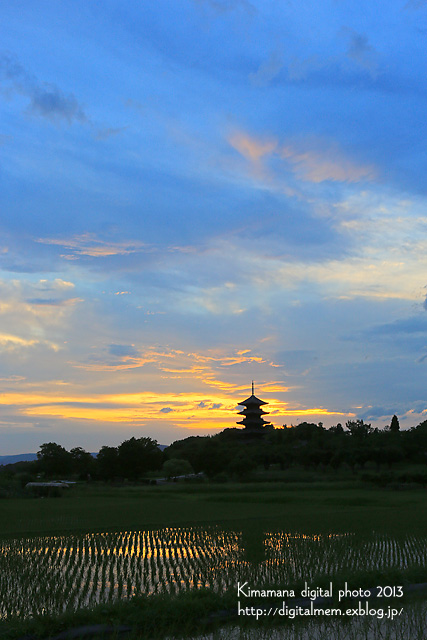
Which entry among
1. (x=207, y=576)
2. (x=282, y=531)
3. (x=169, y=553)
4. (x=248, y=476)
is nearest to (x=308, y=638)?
(x=207, y=576)

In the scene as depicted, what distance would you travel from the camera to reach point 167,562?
532 inches

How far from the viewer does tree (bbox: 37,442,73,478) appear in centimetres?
7156

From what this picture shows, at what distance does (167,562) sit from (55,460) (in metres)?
62.3

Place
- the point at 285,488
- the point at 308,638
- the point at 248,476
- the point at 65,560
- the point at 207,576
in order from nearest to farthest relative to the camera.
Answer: the point at 308,638
the point at 207,576
the point at 65,560
the point at 285,488
the point at 248,476

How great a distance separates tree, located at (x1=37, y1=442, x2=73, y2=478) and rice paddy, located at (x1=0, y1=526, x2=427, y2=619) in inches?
2196

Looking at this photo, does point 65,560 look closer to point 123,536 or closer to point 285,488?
point 123,536

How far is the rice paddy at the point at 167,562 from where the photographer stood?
9.95 m

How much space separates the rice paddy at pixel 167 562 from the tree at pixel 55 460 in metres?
55.8

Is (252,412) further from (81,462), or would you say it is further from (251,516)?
(251,516)

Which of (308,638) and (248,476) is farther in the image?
(248,476)

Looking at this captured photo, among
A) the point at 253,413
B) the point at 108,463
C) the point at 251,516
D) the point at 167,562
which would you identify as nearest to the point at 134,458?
the point at 108,463

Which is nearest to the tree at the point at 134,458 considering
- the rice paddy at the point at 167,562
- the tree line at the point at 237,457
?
the tree line at the point at 237,457

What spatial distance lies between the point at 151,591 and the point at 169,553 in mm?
4730

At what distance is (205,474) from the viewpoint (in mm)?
66125
